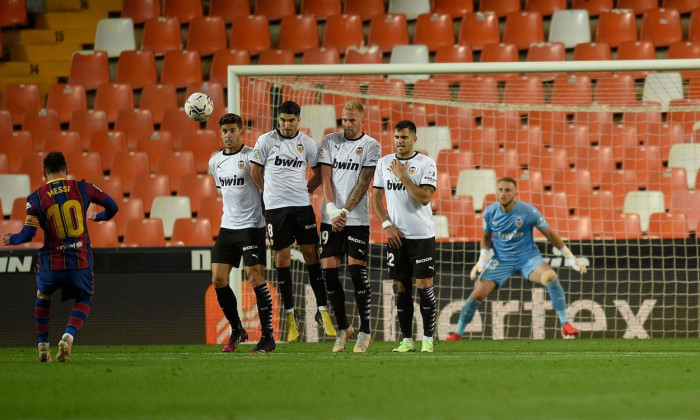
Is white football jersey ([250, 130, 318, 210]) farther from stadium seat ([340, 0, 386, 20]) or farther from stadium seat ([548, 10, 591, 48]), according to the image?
stadium seat ([340, 0, 386, 20])

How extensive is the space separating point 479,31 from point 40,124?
6.21 m

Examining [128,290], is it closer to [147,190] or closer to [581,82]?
[147,190]

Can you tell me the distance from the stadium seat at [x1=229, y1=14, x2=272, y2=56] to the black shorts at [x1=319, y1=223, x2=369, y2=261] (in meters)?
6.96

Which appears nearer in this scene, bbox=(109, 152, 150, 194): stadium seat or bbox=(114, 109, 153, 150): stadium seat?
bbox=(109, 152, 150, 194): stadium seat

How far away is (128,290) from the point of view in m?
10.7

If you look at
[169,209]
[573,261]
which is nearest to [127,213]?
[169,209]

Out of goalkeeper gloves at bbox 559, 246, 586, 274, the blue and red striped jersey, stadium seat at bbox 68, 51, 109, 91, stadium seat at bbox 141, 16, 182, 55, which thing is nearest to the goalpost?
goalkeeper gloves at bbox 559, 246, 586, 274

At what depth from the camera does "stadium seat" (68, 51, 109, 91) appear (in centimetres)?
1494

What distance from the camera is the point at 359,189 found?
8.44m

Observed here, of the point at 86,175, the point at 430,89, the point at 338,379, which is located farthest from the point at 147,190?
the point at 338,379

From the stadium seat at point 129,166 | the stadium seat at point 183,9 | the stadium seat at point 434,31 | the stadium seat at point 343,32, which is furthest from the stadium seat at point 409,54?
the stadium seat at point 129,166

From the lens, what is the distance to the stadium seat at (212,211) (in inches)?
488

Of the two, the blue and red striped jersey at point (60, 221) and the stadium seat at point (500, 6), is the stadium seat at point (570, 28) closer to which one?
the stadium seat at point (500, 6)

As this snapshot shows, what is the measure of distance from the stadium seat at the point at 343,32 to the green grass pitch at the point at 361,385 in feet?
24.5
